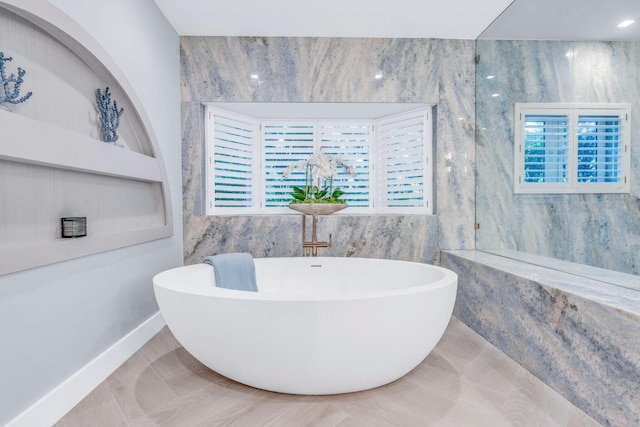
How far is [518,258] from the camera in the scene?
94.6 inches

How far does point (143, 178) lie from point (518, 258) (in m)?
2.71

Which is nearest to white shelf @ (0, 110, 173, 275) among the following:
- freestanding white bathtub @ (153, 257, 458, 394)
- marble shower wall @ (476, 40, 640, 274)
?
freestanding white bathtub @ (153, 257, 458, 394)

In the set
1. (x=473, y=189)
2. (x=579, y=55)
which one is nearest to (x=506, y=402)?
(x=473, y=189)

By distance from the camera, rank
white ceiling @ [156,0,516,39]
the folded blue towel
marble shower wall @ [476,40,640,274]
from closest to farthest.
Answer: marble shower wall @ [476,40,640,274], the folded blue towel, white ceiling @ [156,0,516,39]

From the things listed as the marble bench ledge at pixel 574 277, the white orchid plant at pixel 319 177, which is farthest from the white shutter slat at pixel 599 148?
the white orchid plant at pixel 319 177

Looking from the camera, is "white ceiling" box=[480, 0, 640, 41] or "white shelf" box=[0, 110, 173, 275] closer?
"white shelf" box=[0, 110, 173, 275]

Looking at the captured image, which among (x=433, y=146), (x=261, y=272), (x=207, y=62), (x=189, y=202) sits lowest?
(x=261, y=272)

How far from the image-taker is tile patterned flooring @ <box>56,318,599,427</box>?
1347 mm

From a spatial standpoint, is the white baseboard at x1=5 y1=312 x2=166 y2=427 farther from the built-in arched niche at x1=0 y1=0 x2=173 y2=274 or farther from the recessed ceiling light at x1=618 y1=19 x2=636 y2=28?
the recessed ceiling light at x1=618 y1=19 x2=636 y2=28

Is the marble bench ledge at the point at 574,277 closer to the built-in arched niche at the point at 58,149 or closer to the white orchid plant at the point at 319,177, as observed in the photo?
the white orchid plant at the point at 319,177

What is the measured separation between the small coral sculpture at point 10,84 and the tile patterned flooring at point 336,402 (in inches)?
51.8

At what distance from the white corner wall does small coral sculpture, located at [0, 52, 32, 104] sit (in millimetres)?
233

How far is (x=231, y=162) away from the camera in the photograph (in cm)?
312

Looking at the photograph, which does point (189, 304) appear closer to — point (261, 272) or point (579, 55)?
point (261, 272)
